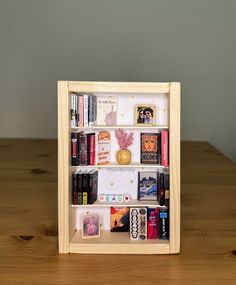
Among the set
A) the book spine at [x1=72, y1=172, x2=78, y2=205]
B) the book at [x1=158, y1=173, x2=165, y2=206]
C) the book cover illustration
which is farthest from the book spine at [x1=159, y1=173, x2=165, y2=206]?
the book spine at [x1=72, y1=172, x2=78, y2=205]

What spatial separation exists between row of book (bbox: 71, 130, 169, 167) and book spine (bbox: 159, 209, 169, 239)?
12 cm

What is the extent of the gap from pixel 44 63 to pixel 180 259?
2035 millimetres

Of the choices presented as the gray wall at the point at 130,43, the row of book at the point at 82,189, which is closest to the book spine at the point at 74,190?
the row of book at the point at 82,189

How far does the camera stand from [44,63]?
263 cm

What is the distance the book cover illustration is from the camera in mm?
1016

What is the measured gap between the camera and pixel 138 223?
97 centimetres

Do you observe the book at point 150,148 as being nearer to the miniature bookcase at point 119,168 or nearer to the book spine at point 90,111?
the miniature bookcase at point 119,168

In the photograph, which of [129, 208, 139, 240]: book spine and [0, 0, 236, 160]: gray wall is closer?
[129, 208, 139, 240]: book spine

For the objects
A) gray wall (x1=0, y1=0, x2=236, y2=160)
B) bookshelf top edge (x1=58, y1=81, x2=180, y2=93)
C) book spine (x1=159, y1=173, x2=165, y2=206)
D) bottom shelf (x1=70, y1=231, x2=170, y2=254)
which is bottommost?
bottom shelf (x1=70, y1=231, x2=170, y2=254)

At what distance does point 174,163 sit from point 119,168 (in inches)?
6.5

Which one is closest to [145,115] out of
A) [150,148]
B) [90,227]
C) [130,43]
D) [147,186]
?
[150,148]

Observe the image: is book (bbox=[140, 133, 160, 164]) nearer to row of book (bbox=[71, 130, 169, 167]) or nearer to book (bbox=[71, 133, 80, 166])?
row of book (bbox=[71, 130, 169, 167])

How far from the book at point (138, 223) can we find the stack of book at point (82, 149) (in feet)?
0.54

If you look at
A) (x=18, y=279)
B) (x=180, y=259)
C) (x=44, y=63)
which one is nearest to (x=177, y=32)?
(x=44, y=63)
